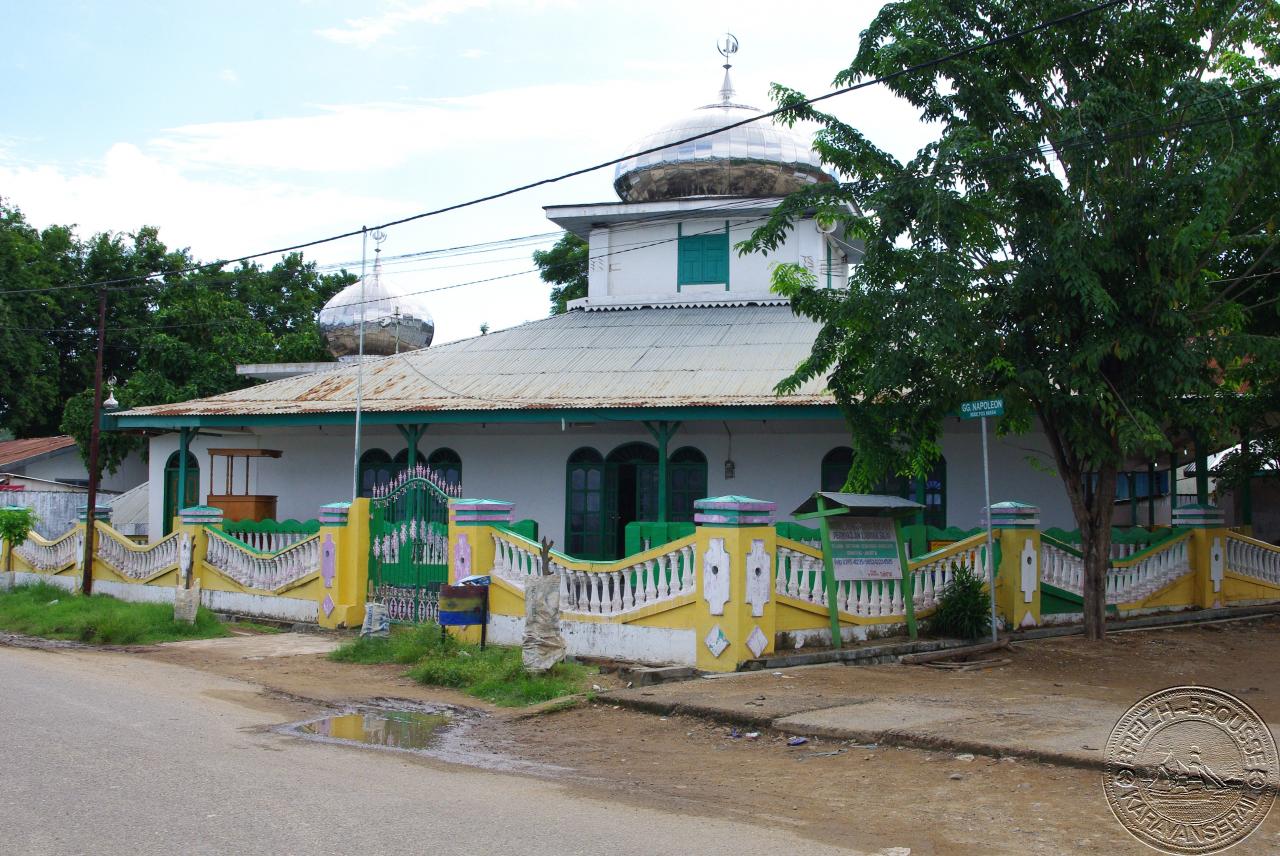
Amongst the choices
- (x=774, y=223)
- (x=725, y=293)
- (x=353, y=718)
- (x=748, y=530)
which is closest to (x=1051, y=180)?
(x=774, y=223)

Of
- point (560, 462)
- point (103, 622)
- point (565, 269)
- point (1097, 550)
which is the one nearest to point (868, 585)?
point (1097, 550)

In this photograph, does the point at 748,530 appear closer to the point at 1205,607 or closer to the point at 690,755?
the point at 690,755

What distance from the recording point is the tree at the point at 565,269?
33938 mm

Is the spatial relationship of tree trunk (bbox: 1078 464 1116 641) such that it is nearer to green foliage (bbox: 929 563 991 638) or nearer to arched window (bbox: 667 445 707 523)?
green foliage (bbox: 929 563 991 638)

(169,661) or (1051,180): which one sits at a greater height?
(1051,180)

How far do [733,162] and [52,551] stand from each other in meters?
13.5

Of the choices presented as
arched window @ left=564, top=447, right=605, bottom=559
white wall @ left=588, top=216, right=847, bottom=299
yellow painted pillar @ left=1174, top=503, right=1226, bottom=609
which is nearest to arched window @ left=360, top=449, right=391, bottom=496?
arched window @ left=564, top=447, right=605, bottom=559

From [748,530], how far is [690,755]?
9.87ft

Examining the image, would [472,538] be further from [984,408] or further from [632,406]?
[984,408]

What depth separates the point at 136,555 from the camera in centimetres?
1839

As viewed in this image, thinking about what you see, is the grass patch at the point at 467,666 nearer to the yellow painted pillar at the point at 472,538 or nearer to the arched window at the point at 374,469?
the yellow painted pillar at the point at 472,538

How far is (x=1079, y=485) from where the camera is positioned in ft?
43.0

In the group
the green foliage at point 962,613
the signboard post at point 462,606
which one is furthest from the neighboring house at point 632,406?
the signboard post at point 462,606

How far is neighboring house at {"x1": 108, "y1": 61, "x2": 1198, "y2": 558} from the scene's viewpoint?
57.3ft
